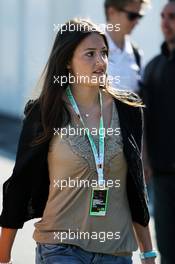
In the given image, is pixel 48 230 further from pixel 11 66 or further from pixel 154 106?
pixel 11 66

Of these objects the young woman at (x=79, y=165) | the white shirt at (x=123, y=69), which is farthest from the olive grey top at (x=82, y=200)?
the white shirt at (x=123, y=69)

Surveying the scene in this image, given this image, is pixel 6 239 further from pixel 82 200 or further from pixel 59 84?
pixel 59 84

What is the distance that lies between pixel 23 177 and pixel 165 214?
156cm

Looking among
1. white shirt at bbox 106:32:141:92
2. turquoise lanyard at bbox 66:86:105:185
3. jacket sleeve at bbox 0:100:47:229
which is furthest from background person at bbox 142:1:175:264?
jacket sleeve at bbox 0:100:47:229

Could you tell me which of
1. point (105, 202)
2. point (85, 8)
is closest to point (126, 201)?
point (105, 202)

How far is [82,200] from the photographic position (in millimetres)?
3844

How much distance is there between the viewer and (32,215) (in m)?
4.01

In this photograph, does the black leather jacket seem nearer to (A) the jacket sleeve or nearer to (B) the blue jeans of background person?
(A) the jacket sleeve

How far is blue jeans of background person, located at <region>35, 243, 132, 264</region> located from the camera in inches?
149

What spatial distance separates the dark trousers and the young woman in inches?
46.7

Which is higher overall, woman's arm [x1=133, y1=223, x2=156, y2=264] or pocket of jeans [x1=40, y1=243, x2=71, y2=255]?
woman's arm [x1=133, y1=223, x2=156, y2=264]

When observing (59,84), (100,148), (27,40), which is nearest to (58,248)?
(100,148)

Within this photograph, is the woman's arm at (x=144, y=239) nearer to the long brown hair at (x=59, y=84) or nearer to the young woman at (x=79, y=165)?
the young woman at (x=79, y=165)

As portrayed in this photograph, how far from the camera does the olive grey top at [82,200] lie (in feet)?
12.6
